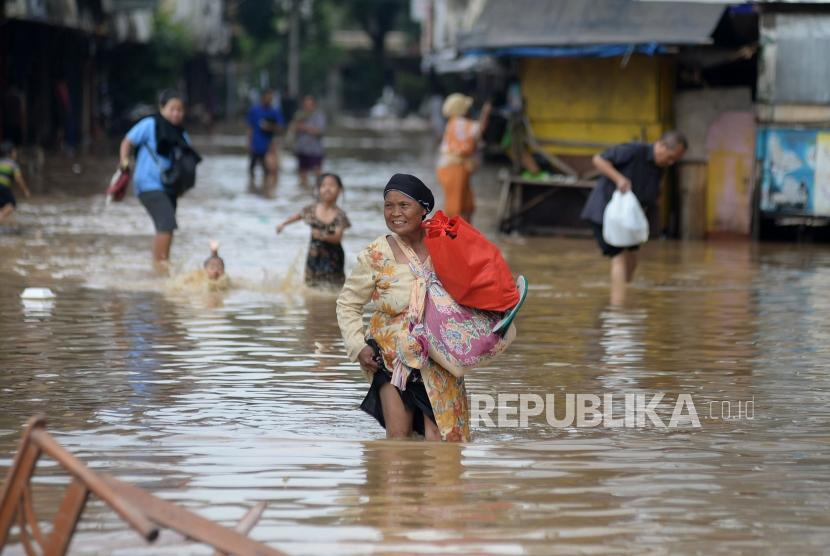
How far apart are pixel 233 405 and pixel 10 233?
982 centimetres

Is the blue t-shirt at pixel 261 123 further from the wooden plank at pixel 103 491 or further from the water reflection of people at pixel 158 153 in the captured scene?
the wooden plank at pixel 103 491

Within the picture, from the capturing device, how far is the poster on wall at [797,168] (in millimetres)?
17281

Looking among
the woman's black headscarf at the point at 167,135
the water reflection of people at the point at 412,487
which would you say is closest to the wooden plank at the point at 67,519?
the water reflection of people at the point at 412,487

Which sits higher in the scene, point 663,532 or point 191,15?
point 191,15

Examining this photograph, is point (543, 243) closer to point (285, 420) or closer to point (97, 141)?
point (285, 420)

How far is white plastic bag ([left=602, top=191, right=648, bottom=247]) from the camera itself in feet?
40.6

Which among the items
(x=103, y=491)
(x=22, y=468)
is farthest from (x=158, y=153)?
(x=103, y=491)

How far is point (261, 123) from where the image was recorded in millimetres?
27641

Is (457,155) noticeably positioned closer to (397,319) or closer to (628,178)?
(628,178)

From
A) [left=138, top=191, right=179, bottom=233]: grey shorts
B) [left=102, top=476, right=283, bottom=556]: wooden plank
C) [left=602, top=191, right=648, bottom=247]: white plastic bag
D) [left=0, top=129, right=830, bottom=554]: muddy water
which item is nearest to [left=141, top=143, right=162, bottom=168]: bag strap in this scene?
[left=138, top=191, right=179, bottom=233]: grey shorts

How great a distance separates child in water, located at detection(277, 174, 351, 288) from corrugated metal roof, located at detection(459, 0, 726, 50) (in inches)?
244

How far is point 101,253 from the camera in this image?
603 inches

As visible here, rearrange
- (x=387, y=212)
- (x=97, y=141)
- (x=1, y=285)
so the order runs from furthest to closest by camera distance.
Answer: (x=97, y=141)
(x=1, y=285)
(x=387, y=212)

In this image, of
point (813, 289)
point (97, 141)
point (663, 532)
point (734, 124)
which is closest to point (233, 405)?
point (663, 532)
